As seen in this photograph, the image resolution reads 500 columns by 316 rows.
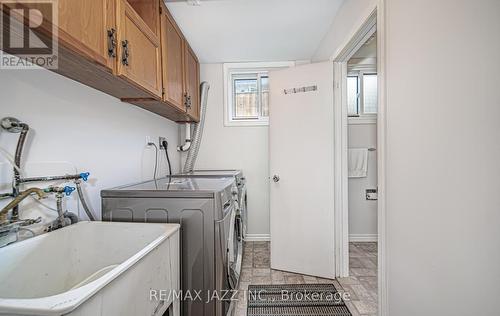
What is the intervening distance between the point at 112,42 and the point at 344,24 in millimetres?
1761

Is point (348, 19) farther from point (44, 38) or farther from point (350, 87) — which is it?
point (44, 38)

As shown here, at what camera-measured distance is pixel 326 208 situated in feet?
7.19

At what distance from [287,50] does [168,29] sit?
4.75ft

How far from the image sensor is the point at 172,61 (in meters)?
1.90

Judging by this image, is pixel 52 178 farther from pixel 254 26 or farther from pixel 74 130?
pixel 254 26

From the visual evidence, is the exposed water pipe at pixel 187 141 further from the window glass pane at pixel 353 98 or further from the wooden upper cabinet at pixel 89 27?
the window glass pane at pixel 353 98

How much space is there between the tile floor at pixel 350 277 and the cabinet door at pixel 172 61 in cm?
179

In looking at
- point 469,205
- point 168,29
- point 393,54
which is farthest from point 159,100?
point 469,205

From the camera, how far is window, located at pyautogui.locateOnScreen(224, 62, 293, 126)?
9.95 ft

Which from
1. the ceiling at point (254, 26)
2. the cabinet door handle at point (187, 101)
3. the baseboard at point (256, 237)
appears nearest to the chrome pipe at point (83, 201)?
the cabinet door handle at point (187, 101)

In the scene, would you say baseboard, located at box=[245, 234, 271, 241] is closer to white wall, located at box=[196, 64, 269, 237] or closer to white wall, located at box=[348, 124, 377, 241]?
white wall, located at box=[196, 64, 269, 237]

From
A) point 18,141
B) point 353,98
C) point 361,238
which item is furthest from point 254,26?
point 361,238

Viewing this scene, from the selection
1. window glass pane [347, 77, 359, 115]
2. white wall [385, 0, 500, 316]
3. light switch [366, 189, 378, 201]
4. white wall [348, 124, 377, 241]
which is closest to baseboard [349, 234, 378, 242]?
white wall [348, 124, 377, 241]

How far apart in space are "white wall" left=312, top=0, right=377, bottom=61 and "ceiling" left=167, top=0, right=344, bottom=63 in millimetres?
63
